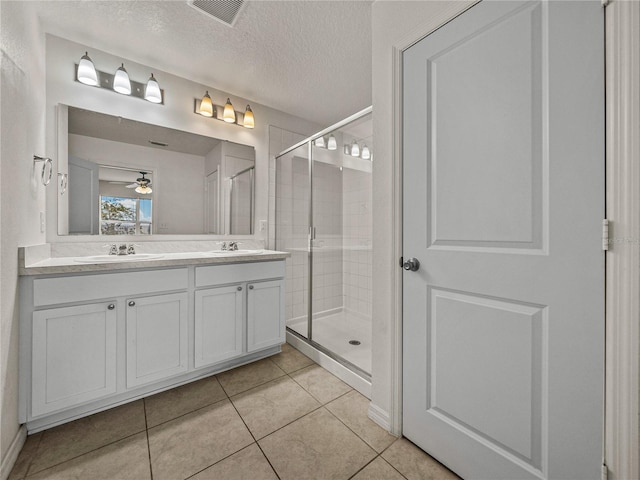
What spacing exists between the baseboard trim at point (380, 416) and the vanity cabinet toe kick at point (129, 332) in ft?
3.23

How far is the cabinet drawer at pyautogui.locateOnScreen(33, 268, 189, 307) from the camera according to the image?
1349mm

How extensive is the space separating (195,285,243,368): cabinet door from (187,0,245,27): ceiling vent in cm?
177

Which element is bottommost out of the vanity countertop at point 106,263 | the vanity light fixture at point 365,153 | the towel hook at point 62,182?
the vanity countertop at point 106,263

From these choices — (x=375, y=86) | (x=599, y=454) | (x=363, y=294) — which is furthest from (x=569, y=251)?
(x=363, y=294)

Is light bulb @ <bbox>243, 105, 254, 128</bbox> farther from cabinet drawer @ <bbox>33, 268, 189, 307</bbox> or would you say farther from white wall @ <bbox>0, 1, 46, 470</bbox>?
cabinet drawer @ <bbox>33, 268, 189, 307</bbox>

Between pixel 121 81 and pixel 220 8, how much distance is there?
974mm

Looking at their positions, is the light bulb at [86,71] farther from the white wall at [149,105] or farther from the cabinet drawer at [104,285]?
the cabinet drawer at [104,285]

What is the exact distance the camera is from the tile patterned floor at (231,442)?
3.84ft

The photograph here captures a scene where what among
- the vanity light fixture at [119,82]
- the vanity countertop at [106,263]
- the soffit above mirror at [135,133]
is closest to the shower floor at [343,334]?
the vanity countertop at [106,263]

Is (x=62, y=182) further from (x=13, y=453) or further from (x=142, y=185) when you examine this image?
(x=13, y=453)

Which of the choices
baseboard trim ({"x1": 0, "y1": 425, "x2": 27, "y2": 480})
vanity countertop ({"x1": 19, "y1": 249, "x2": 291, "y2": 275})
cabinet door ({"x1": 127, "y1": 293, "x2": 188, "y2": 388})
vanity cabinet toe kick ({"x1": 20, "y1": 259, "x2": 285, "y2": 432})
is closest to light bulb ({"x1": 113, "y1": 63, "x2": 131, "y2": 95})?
vanity countertop ({"x1": 19, "y1": 249, "x2": 291, "y2": 275})

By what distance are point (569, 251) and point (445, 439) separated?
942 millimetres

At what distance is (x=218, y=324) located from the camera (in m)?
1.91

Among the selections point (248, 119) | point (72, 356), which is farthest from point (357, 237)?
point (72, 356)
